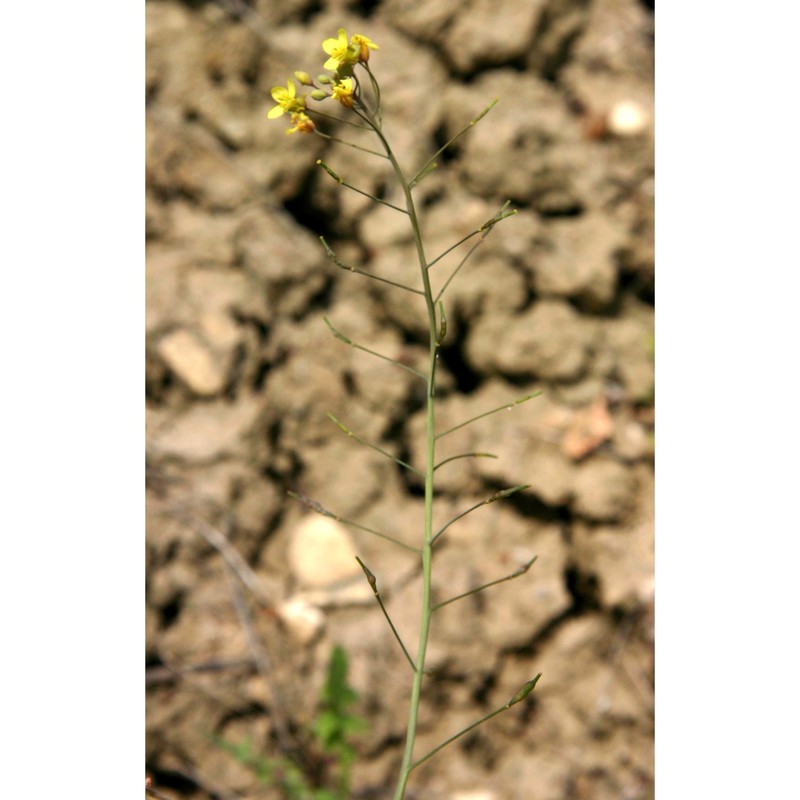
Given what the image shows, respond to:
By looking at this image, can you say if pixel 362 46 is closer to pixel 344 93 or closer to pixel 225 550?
pixel 344 93

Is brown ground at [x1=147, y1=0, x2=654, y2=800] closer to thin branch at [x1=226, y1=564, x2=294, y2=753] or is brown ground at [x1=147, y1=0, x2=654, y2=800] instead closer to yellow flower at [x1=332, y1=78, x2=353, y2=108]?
thin branch at [x1=226, y1=564, x2=294, y2=753]

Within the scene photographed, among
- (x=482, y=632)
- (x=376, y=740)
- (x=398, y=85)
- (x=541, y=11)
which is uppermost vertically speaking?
(x=541, y=11)

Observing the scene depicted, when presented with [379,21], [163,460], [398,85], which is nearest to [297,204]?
[398,85]

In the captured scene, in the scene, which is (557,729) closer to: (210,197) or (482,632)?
(482,632)

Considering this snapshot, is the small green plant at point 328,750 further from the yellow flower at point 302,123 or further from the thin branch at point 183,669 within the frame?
the yellow flower at point 302,123

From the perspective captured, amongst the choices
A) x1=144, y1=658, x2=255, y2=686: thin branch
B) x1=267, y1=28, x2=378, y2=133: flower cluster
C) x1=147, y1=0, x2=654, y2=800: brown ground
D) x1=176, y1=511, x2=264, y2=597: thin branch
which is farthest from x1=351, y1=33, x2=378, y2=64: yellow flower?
x1=144, y1=658, x2=255, y2=686: thin branch

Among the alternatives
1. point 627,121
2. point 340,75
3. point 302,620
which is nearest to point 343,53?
point 340,75
